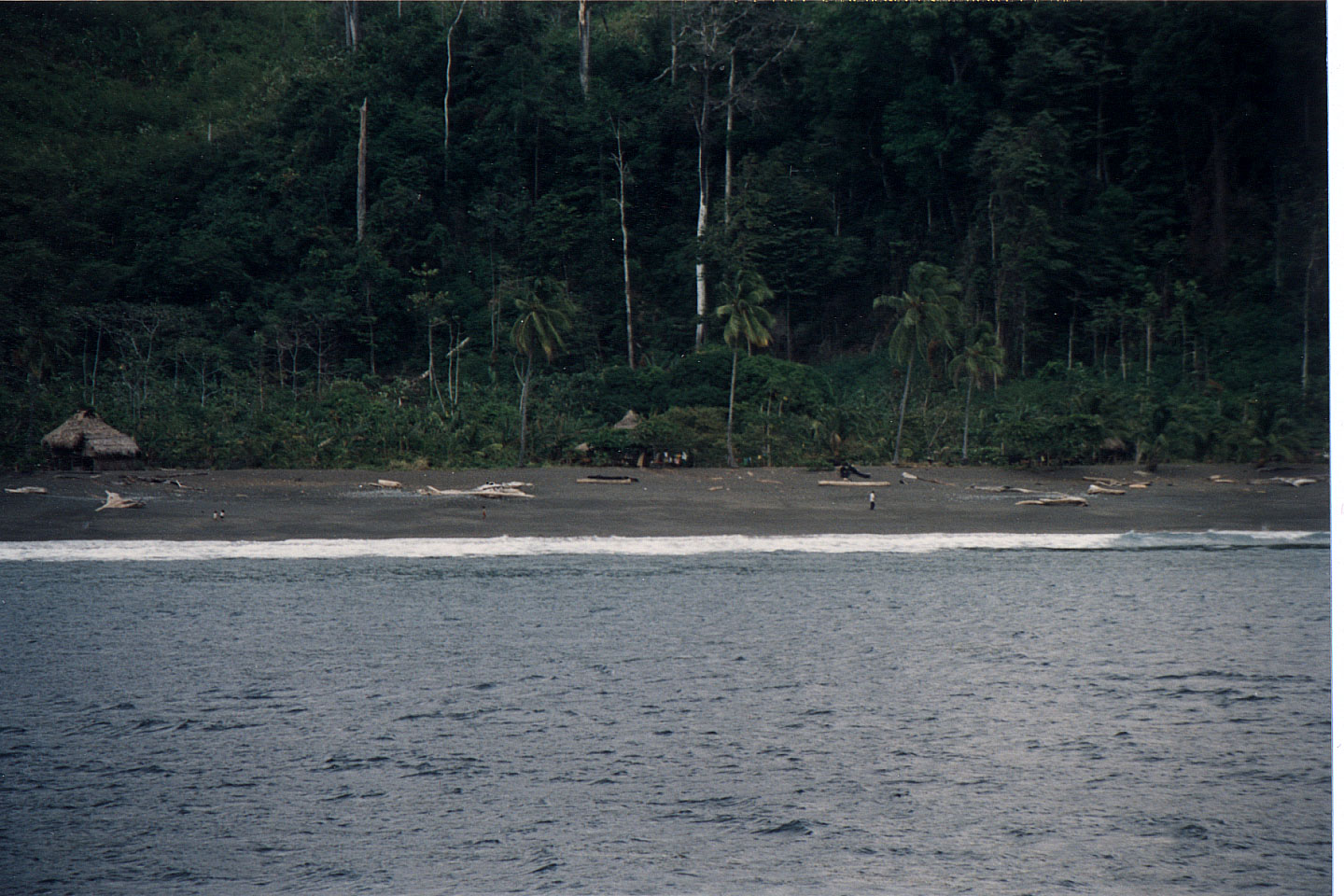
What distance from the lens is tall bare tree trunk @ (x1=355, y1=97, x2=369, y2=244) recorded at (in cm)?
806

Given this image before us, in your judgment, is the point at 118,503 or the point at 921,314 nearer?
the point at 118,503

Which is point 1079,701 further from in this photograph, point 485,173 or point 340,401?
point 485,173

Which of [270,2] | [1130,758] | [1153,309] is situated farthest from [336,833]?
[1153,309]

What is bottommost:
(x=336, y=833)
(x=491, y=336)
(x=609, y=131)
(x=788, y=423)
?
(x=336, y=833)

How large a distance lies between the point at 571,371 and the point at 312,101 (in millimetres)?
2769

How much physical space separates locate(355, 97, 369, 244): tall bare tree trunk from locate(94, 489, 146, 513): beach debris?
244 cm

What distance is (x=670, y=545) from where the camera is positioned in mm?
8430

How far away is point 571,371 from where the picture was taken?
28.9 feet

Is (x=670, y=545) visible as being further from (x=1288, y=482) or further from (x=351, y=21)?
(x=351, y=21)

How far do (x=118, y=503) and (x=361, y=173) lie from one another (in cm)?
296

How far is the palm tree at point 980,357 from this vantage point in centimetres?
831

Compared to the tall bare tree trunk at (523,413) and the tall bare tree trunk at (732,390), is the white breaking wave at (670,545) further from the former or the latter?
the tall bare tree trunk at (732,390)

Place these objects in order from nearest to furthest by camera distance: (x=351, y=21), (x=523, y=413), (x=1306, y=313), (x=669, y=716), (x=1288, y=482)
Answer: (x=669, y=716) → (x=1306, y=313) → (x=1288, y=482) → (x=351, y=21) → (x=523, y=413)

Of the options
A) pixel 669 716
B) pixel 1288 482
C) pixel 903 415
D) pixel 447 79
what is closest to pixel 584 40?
pixel 447 79
